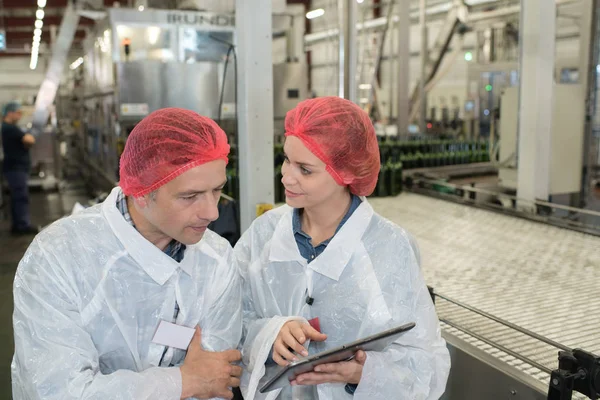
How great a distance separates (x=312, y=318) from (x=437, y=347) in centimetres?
35

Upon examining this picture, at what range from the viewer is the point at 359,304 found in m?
1.48

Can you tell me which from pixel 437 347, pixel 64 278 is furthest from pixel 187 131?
pixel 437 347

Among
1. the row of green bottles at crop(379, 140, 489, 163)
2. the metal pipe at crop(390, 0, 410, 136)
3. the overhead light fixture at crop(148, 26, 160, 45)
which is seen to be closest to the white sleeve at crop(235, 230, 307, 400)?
the row of green bottles at crop(379, 140, 489, 163)

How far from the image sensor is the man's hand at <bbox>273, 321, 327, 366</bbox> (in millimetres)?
1359

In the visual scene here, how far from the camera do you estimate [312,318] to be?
152 cm

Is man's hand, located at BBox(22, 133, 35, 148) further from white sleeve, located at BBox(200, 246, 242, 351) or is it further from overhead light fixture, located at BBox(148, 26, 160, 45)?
white sleeve, located at BBox(200, 246, 242, 351)

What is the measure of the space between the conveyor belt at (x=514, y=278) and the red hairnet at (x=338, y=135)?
787mm

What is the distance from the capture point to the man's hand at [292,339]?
136 cm

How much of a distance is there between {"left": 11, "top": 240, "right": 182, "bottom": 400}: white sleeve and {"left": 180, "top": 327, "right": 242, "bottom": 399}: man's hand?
0.05 metres

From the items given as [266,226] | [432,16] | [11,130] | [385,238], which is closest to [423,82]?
[432,16]

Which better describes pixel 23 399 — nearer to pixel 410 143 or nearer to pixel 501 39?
pixel 410 143

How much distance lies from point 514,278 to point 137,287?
6.01ft

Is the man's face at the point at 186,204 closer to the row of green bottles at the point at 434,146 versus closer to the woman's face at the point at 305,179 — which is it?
the woman's face at the point at 305,179

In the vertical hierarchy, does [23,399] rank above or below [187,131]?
below
